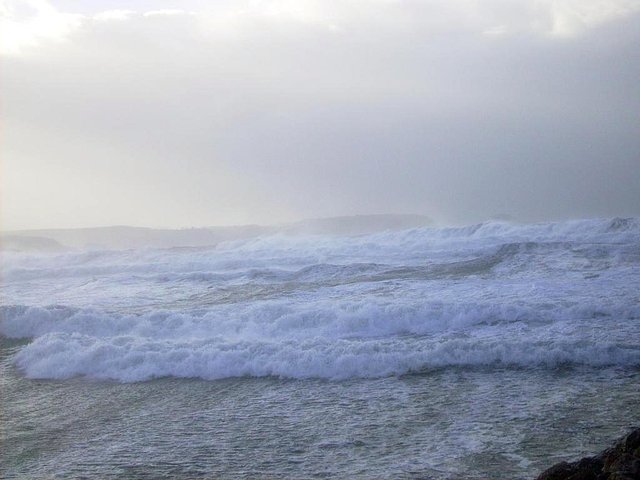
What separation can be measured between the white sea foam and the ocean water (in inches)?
1.5

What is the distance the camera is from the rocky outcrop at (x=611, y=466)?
2910 mm

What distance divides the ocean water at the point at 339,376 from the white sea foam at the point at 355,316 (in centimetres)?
4

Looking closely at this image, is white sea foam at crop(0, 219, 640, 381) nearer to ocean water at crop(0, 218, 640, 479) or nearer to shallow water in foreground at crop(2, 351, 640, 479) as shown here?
ocean water at crop(0, 218, 640, 479)

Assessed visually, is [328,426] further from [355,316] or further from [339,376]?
[355,316]

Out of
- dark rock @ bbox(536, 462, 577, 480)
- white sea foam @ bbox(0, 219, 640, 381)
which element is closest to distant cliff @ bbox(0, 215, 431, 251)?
white sea foam @ bbox(0, 219, 640, 381)

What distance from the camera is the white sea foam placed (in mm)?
7766

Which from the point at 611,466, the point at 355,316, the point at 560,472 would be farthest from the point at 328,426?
the point at 355,316

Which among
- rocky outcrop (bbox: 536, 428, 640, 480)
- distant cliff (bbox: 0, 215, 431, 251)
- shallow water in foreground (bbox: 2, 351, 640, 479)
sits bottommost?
shallow water in foreground (bbox: 2, 351, 640, 479)

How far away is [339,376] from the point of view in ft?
24.9

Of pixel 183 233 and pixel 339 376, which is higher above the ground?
pixel 183 233

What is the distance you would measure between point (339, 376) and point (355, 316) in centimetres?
247

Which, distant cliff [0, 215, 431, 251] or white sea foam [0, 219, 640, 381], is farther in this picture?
distant cliff [0, 215, 431, 251]

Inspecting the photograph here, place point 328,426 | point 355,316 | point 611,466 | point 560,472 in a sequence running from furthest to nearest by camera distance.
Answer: point 355,316, point 328,426, point 560,472, point 611,466

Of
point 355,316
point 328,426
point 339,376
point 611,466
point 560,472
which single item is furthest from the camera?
point 355,316
